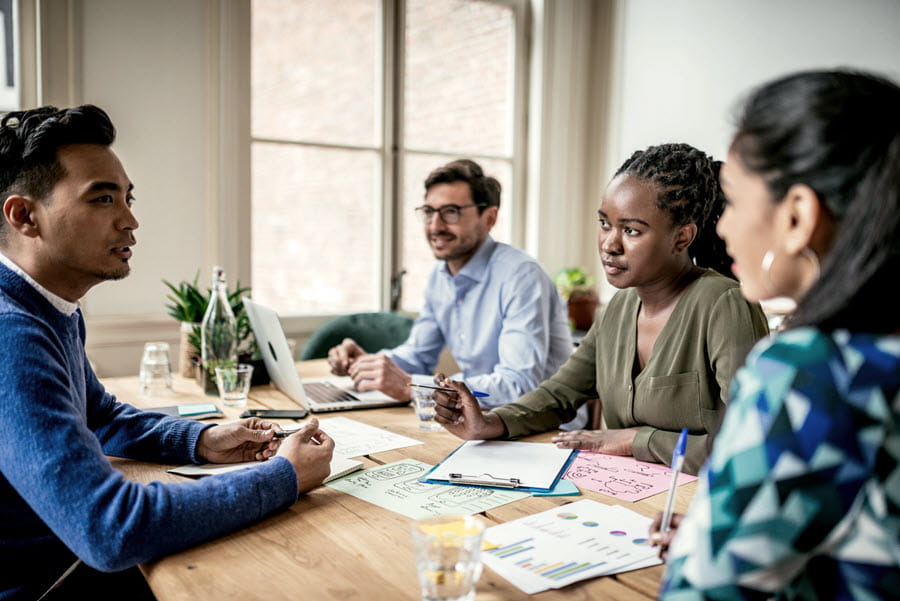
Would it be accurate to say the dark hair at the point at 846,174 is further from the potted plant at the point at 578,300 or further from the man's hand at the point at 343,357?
the potted plant at the point at 578,300

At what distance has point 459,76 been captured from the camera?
3.98m

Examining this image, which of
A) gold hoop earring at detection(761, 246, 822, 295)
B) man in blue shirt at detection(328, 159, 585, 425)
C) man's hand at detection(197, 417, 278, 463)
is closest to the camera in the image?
gold hoop earring at detection(761, 246, 822, 295)

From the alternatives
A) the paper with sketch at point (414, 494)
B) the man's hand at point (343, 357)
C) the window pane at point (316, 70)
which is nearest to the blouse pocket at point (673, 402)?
the paper with sketch at point (414, 494)

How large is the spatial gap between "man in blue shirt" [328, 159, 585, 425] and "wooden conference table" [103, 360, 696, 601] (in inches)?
40.7

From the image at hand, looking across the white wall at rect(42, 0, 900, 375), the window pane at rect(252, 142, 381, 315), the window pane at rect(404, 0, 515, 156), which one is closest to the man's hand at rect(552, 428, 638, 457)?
the white wall at rect(42, 0, 900, 375)

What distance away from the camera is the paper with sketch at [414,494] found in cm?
117

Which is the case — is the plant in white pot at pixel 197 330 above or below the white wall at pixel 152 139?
below

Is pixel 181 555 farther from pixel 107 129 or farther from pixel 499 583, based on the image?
pixel 107 129

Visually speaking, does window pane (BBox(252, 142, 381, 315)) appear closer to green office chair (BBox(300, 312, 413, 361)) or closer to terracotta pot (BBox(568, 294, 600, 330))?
green office chair (BBox(300, 312, 413, 361))

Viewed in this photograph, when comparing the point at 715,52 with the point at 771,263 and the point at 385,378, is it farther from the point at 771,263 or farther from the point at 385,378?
the point at 771,263

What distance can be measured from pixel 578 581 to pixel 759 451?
0.39 metres

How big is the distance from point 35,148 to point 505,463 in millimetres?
1023

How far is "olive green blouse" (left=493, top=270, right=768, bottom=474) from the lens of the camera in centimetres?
145

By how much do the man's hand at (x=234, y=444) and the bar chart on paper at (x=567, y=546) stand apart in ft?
1.86
